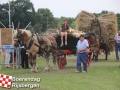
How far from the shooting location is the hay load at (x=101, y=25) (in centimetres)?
1957

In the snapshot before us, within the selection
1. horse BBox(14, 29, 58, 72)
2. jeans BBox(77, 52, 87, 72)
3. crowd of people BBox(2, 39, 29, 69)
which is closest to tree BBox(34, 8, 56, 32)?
crowd of people BBox(2, 39, 29, 69)

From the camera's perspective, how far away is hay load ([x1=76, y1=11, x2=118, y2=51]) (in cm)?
1957

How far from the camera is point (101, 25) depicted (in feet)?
64.7

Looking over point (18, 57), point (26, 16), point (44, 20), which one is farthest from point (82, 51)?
point (44, 20)

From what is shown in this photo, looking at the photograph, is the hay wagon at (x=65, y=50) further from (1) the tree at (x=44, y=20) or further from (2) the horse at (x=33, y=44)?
(1) the tree at (x=44, y=20)

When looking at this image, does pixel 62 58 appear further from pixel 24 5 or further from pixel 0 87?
pixel 24 5

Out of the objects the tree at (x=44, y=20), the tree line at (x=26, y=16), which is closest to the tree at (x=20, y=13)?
the tree line at (x=26, y=16)

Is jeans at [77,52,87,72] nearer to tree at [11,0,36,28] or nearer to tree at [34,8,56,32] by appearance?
tree at [34,8,56,32]

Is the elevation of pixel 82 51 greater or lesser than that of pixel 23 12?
lesser

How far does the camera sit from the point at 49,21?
262ft

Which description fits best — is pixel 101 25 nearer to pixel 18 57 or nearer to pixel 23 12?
pixel 18 57

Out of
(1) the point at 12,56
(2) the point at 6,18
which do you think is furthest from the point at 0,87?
(2) the point at 6,18

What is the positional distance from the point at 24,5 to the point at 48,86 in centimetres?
7225

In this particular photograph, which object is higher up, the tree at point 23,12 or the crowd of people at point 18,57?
the tree at point 23,12
